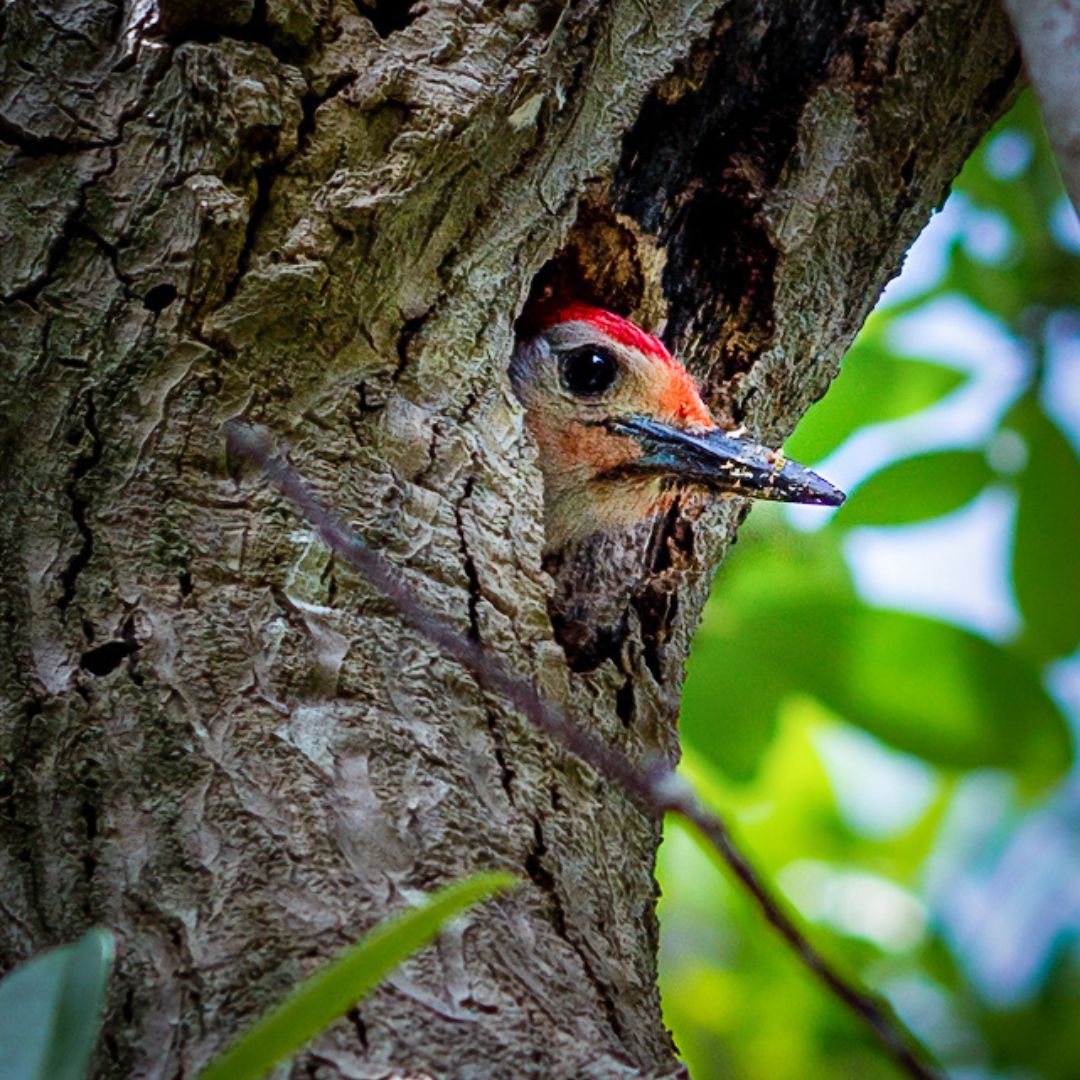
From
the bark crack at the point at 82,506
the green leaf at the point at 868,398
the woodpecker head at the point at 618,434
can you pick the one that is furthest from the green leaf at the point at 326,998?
the green leaf at the point at 868,398

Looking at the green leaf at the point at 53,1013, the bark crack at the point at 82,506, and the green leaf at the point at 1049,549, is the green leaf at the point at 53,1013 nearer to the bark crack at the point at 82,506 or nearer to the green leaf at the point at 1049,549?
the bark crack at the point at 82,506

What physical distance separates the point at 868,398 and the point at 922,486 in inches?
13.9

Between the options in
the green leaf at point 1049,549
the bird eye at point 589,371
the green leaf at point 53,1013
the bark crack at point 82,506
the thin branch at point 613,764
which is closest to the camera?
the thin branch at point 613,764

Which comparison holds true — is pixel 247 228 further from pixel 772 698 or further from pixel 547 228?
pixel 772 698

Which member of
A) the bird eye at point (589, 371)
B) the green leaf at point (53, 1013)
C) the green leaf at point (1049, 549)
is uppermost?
the bird eye at point (589, 371)

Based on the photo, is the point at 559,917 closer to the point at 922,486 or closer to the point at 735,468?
the point at 735,468

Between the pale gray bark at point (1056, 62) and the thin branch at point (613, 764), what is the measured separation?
75 cm

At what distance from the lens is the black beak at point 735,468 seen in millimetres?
2895

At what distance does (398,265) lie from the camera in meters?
2.29

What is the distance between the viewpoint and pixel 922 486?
318 centimetres

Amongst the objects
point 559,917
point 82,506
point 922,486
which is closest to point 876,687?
point 922,486

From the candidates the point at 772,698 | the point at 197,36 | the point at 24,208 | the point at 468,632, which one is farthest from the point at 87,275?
the point at 772,698

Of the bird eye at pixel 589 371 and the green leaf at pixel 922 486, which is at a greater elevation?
the bird eye at pixel 589 371

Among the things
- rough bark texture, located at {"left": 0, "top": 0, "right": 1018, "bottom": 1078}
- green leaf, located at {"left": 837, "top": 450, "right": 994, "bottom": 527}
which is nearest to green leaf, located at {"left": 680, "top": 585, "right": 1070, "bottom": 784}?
green leaf, located at {"left": 837, "top": 450, "right": 994, "bottom": 527}
